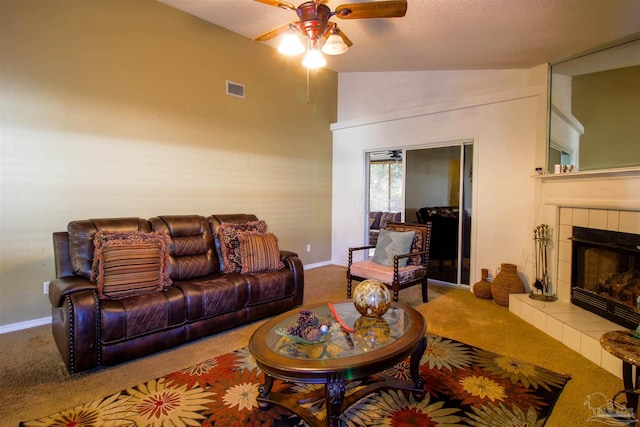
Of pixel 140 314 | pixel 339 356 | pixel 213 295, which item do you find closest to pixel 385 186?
pixel 213 295

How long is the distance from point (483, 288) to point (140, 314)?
3579 millimetres

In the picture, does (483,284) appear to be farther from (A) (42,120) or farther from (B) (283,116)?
(A) (42,120)

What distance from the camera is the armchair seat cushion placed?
11.7 feet

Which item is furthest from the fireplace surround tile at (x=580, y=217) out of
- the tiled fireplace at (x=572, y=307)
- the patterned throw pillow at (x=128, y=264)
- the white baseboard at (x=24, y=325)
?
the white baseboard at (x=24, y=325)

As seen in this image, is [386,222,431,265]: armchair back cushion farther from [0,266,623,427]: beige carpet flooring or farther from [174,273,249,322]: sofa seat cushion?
[174,273,249,322]: sofa seat cushion

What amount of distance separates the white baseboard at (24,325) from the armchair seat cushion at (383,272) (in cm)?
310

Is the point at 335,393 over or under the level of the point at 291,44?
under

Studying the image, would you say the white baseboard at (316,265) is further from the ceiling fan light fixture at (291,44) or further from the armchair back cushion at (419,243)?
the ceiling fan light fixture at (291,44)

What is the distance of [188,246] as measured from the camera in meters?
3.30

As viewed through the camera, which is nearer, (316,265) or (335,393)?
(335,393)

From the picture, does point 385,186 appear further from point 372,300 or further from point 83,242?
point 83,242

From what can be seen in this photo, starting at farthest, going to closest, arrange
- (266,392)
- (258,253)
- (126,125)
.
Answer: (126,125)
(258,253)
(266,392)

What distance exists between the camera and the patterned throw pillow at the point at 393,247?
154 inches

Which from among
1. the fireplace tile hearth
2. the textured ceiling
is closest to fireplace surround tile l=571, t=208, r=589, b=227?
the fireplace tile hearth
